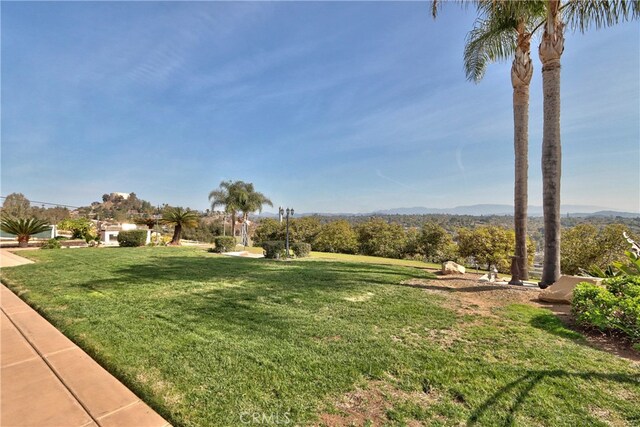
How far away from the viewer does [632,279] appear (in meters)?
4.25

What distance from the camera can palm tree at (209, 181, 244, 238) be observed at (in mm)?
28688

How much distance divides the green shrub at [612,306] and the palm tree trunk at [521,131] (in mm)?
3970

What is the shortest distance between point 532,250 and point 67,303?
25384 mm

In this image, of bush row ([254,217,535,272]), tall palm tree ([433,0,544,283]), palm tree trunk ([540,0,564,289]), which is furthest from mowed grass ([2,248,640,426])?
bush row ([254,217,535,272])

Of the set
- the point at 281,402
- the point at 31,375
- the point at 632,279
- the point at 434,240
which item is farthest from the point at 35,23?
the point at 434,240

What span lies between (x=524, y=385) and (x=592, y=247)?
16190 millimetres

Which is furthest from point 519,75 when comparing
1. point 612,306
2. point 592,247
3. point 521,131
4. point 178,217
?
point 178,217

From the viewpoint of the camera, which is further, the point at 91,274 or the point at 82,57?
the point at 82,57

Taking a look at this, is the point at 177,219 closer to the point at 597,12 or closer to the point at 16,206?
the point at 597,12

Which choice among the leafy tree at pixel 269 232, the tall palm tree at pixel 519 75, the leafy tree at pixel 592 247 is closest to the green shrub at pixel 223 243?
the tall palm tree at pixel 519 75

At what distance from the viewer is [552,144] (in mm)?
6887

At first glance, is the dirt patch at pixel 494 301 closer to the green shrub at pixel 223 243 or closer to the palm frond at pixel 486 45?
the palm frond at pixel 486 45

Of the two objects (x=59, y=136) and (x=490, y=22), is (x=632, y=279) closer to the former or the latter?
(x=490, y=22)

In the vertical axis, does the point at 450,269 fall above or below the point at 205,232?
above
